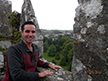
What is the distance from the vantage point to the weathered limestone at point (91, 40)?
1.45 m

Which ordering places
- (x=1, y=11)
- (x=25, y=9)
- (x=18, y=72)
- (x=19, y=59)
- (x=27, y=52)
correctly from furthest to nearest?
(x=1, y=11) < (x=25, y=9) < (x=27, y=52) < (x=19, y=59) < (x=18, y=72)

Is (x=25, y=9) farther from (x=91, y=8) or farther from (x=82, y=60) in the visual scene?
(x=82, y=60)

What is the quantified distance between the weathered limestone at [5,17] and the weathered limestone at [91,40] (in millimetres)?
3471

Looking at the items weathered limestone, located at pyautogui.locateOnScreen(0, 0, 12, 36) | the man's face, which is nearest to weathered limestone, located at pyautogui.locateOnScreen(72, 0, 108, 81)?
the man's face

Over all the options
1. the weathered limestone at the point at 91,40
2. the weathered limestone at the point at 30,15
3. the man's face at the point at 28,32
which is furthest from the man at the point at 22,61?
the weathered limestone at the point at 30,15

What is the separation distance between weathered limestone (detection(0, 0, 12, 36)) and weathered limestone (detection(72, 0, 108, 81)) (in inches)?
137

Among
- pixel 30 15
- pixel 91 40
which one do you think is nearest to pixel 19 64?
pixel 91 40

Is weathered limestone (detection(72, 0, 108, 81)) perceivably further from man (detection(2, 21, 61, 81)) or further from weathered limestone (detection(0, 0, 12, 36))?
weathered limestone (detection(0, 0, 12, 36))

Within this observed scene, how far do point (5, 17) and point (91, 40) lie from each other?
4029 mm

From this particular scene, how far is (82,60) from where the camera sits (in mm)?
1708

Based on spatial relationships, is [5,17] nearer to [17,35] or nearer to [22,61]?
[17,35]

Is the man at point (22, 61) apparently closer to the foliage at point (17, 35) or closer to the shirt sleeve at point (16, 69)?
the shirt sleeve at point (16, 69)

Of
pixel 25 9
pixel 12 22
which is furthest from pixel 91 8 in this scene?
pixel 12 22

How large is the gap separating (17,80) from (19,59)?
0.38m
